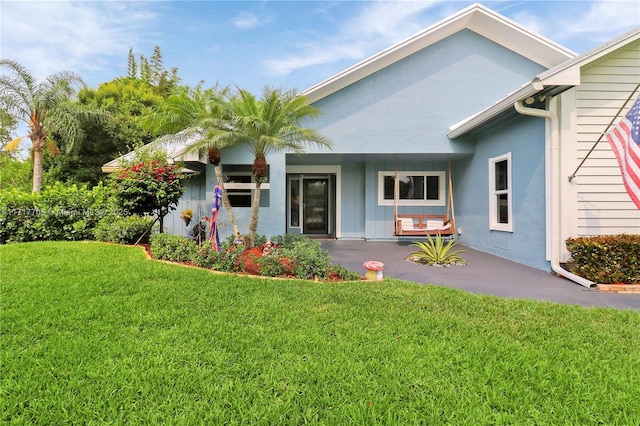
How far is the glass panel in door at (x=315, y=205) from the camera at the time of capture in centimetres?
1221

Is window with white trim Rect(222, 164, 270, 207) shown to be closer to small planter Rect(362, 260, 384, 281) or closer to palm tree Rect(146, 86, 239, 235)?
palm tree Rect(146, 86, 239, 235)

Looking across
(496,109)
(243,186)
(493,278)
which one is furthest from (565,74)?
(243,186)

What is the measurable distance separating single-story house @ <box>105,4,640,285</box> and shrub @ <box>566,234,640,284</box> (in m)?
0.32

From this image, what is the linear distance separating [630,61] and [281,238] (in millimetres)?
8344

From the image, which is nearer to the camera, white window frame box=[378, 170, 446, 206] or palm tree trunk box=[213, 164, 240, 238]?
palm tree trunk box=[213, 164, 240, 238]

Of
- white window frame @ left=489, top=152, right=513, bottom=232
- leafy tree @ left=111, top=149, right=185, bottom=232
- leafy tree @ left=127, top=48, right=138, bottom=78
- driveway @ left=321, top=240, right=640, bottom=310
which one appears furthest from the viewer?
leafy tree @ left=127, top=48, right=138, bottom=78

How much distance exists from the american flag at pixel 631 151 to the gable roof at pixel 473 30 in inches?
203

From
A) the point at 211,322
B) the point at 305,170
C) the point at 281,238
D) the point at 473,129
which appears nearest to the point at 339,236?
the point at 305,170

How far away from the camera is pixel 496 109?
701cm

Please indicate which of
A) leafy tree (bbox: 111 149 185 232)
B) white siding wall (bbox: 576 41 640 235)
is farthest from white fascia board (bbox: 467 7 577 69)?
leafy tree (bbox: 111 149 185 232)

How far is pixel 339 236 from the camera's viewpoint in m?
11.5

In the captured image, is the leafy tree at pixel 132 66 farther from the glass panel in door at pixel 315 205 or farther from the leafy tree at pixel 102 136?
the glass panel in door at pixel 315 205

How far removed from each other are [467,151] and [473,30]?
3614 mm

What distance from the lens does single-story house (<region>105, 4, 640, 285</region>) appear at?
243 inches
